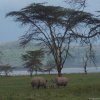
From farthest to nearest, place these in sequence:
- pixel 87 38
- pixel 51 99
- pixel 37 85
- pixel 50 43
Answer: pixel 50 43 → pixel 37 85 → pixel 87 38 → pixel 51 99

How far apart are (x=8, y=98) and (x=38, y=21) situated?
2650cm

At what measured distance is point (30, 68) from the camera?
8638 cm

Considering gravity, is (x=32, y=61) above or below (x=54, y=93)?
below

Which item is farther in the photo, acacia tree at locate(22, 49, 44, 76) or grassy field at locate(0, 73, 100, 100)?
acacia tree at locate(22, 49, 44, 76)

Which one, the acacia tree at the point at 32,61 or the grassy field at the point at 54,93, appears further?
the acacia tree at the point at 32,61

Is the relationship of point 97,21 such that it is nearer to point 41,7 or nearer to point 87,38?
point 87,38

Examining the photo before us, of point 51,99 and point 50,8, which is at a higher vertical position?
point 50,8

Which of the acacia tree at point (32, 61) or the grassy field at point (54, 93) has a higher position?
the grassy field at point (54, 93)

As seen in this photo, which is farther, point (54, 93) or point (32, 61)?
point (32, 61)

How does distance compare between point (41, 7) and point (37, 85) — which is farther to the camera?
point (41, 7)

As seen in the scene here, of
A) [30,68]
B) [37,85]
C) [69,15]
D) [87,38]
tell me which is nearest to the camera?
[87,38]

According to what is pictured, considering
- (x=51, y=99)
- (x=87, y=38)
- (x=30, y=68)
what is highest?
(x=87, y=38)

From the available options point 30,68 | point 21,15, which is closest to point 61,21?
point 21,15

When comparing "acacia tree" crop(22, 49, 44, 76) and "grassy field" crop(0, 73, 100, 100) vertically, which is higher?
"grassy field" crop(0, 73, 100, 100)
